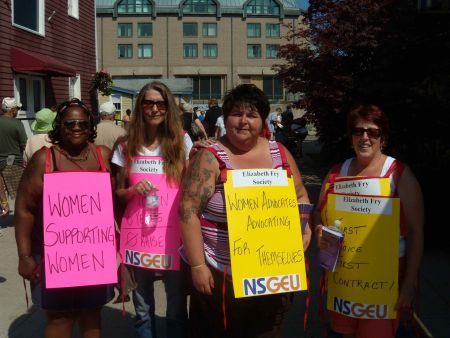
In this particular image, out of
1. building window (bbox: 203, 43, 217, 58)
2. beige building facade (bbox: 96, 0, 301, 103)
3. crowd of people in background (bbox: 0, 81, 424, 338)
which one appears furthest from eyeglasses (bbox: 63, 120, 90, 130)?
building window (bbox: 203, 43, 217, 58)

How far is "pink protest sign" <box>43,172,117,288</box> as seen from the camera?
2756 millimetres

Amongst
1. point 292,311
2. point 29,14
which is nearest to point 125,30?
point 29,14

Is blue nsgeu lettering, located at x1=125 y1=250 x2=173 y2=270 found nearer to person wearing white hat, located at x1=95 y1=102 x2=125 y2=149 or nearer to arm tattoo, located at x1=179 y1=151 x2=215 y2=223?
arm tattoo, located at x1=179 y1=151 x2=215 y2=223

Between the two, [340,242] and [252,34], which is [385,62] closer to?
[340,242]

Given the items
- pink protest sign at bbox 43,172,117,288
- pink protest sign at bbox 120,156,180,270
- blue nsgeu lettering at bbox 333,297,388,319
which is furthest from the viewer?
pink protest sign at bbox 120,156,180,270

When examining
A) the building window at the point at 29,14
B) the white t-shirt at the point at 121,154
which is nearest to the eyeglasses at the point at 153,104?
the white t-shirt at the point at 121,154

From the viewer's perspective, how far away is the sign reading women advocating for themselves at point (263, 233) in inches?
99.7

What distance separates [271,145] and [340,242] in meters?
0.61

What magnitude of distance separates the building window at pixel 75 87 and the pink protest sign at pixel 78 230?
45.8ft

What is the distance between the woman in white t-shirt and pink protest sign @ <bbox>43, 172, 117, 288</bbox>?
18cm

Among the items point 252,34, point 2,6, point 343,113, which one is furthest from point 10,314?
point 252,34

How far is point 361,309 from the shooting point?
2.68 meters

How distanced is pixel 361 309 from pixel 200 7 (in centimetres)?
6759

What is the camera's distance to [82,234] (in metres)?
2.82
